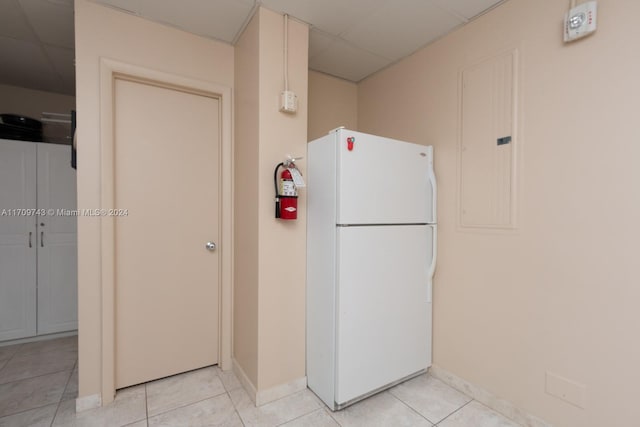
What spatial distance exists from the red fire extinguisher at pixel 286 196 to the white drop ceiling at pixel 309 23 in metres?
1.07

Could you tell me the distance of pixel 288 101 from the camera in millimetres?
1918

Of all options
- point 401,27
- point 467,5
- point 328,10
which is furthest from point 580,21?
point 328,10

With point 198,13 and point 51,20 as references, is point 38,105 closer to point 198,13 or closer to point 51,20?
point 51,20

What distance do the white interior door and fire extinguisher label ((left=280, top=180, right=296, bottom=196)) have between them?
0.78 m

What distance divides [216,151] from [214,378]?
69.5 inches

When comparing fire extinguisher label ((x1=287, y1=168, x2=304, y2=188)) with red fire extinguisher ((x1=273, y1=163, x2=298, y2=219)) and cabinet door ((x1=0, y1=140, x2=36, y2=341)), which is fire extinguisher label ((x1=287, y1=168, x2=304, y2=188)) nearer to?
red fire extinguisher ((x1=273, y1=163, x2=298, y2=219))

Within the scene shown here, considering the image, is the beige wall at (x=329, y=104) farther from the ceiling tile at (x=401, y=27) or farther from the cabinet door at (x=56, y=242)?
the cabinet door at (x=56, y=242)

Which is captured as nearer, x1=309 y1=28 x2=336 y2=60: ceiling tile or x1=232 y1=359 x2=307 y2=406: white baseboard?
x1=232 y1=359 x2=307 y2=406: white baseboard

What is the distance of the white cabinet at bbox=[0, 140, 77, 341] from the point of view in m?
2.69

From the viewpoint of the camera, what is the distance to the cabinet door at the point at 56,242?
2803 millimetres

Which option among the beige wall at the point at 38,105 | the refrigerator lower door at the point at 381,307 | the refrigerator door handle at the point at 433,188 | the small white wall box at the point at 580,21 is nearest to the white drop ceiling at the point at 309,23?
the small white wall box at the point at 580,21

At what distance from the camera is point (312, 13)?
6.39 feet

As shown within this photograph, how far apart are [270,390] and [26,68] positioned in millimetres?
3589

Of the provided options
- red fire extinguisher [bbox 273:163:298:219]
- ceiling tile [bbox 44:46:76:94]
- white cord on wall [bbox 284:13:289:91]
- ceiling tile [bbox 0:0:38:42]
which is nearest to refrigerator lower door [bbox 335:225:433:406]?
red fire extinguisher [bbox 273:163:298:219]
